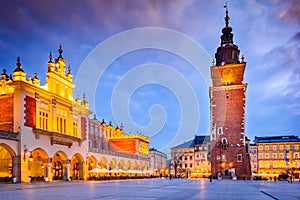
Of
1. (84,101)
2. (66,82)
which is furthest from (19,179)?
(84,101)

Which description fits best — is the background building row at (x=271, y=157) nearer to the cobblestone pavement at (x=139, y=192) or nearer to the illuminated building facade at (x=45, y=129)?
the illuminated building facade at (x=45, y=129)

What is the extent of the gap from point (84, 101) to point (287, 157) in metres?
65.4

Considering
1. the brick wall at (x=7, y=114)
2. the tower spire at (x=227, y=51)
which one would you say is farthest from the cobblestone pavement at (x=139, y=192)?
the tower spire at (x=227, y=51)

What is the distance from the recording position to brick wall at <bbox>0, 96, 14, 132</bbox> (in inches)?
1446

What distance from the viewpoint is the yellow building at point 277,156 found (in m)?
94.6

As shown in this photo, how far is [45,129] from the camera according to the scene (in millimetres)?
41094

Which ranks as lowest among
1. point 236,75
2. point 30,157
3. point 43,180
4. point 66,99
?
point 43,180

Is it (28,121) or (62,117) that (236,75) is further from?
(28,121)

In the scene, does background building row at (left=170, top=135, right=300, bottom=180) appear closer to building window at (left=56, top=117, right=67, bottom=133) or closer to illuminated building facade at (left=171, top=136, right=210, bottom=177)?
illuminated building facade at (left=171, top=136, right=210, bottom=177)

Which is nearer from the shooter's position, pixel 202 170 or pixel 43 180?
pixel 43 180

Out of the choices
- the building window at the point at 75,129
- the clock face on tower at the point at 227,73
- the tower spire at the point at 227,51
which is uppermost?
the tower spire at the point at 227,51

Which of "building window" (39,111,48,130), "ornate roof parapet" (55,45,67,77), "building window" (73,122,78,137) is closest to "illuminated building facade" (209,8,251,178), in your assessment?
"building window" (73,122,78,137)

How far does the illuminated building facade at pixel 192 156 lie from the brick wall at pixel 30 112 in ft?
225

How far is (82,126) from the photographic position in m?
50.4
